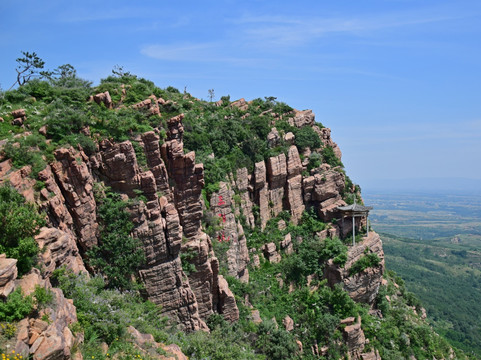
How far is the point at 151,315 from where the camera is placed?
20453mm

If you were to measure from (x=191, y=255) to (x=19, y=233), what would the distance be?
11372 millimetres

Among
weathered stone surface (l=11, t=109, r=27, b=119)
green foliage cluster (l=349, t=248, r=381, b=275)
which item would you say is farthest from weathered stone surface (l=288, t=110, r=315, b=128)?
→ weathered stone surface (l=11, t=109, r=27, b=119)

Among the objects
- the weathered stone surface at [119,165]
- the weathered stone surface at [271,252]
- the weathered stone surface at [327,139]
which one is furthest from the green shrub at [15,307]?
the weathered stone surface at [327,139]

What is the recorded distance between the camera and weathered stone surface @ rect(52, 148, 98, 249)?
18719mm

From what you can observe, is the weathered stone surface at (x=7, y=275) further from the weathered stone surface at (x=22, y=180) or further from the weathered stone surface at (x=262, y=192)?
the weathered stone surface at (x=262, y=192)

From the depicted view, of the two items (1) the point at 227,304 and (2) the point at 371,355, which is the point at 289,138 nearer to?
(1) the point at 227,304

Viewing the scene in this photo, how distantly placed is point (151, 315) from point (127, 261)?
10.2 feet

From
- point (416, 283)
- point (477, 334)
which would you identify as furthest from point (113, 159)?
point (416, 283)

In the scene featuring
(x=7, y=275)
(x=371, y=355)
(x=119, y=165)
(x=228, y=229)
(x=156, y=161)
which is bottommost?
(x=371, y=355)

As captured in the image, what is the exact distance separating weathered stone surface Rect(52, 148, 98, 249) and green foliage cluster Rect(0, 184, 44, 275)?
13.4 ft

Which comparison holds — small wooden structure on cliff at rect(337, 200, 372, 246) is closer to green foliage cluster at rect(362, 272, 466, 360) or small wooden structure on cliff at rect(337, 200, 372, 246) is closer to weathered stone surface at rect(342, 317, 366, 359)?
green foliage cluster at rect(362, 272, 466, 360)

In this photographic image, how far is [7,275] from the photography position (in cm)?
1173

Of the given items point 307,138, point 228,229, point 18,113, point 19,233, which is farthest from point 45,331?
point 307,138

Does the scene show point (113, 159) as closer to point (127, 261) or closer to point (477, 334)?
point (127, 261)
